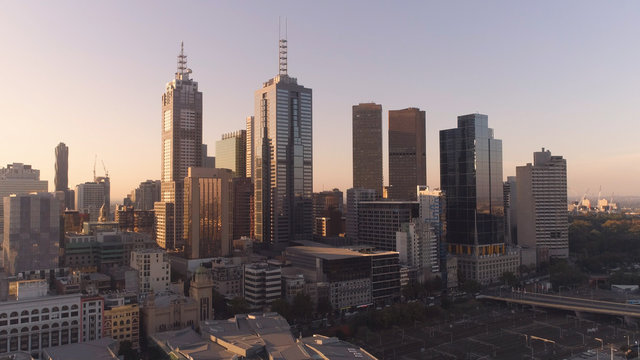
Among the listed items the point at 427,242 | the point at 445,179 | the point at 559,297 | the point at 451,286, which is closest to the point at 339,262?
the point at 427,242

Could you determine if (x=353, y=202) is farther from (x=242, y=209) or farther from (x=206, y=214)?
(x=206, y=214)

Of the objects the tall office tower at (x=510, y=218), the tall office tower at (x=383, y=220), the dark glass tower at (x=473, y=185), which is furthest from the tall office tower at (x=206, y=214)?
the tall office tower at (x=510, y=218)

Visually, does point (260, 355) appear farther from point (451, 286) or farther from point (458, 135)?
point (458, 135)

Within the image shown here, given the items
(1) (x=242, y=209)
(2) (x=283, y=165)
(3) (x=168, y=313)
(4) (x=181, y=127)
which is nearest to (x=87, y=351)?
(3) (x=168, y=313)

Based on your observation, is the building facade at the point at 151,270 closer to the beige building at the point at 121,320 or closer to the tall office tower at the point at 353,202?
the beige building at the point at 121,320

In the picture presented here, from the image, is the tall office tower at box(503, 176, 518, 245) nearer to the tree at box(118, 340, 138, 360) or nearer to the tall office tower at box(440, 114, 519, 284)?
the tall office tower at box(440, 114, 519, 284)

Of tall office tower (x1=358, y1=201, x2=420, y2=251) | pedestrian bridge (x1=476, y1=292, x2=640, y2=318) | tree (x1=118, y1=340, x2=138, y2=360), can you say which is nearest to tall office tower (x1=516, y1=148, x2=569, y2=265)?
tall office tower (x1=358, y1=201, x2=420, y2=251)
